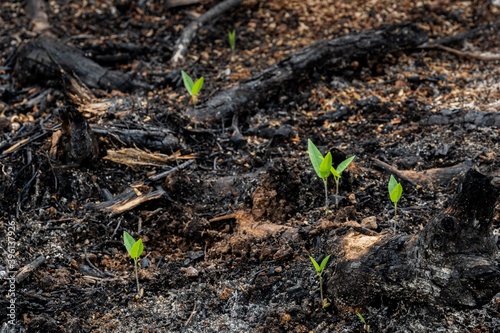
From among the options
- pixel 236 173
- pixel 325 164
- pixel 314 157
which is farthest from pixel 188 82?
pixel 325 164

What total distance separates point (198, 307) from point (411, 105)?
1.99m

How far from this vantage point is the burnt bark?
2.20 metres

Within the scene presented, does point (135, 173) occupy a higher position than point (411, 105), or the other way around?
point (135, 173)

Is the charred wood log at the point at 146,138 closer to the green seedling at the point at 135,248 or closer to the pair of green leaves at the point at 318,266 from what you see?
the green seedling at the point at 135,248

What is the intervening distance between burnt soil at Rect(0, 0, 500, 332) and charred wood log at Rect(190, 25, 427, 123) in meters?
0.07

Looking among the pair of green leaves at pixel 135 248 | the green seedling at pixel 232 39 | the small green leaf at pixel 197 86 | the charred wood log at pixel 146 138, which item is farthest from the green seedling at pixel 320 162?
the green seedling at pixel 232 39

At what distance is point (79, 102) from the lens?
13.1 feet

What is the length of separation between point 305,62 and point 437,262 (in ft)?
7.46

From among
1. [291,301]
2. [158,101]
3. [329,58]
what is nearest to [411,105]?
[329,58]

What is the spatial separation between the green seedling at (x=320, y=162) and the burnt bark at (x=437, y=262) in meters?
0.42

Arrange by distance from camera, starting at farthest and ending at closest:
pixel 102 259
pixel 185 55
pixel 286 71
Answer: pixel 185 55, pixel 286 71, pixel 102 259

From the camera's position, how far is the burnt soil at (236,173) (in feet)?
8.88

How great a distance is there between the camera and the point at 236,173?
3.60 m

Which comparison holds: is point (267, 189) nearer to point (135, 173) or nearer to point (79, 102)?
point (135, 173)
